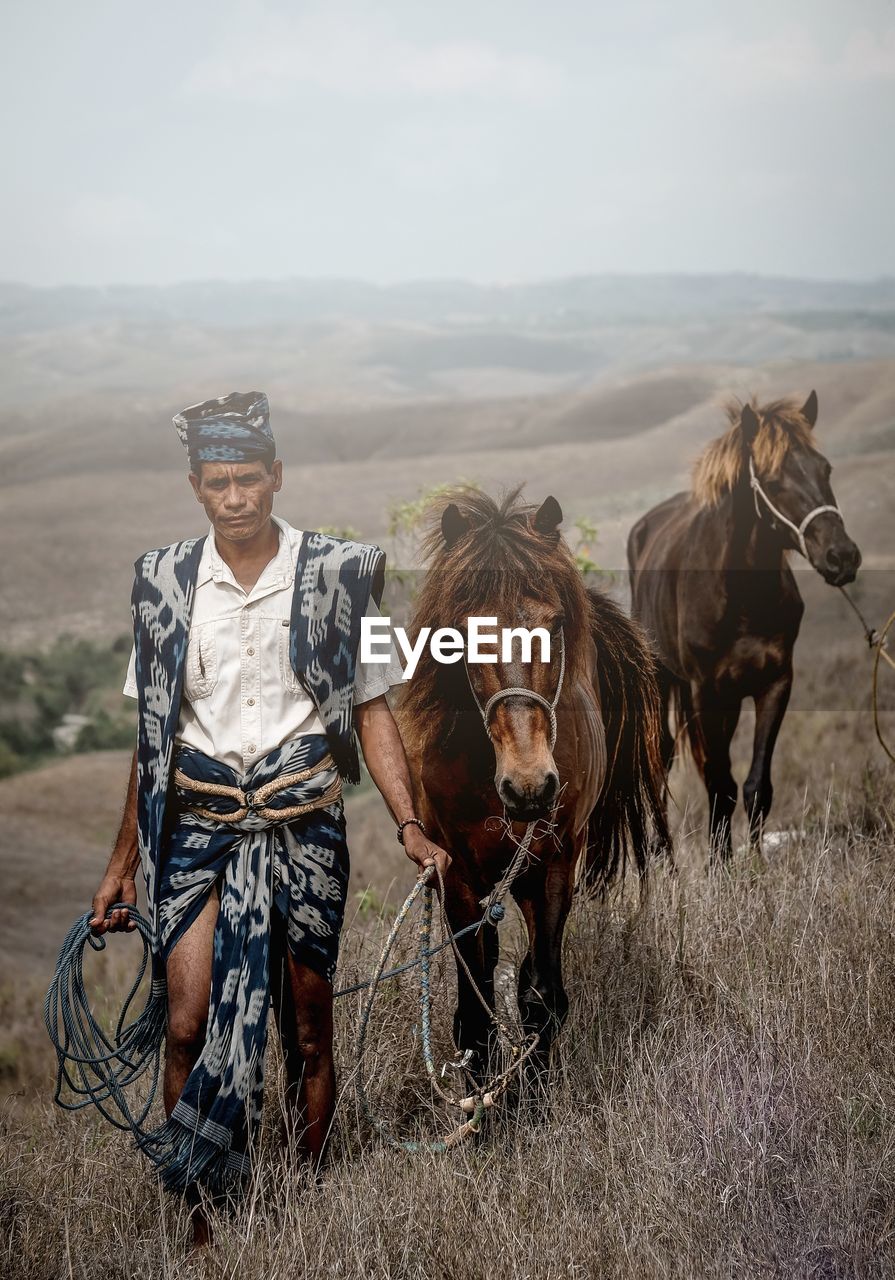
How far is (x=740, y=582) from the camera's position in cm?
517

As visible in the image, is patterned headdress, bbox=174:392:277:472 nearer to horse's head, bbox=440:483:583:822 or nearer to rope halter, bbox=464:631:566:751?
horse's head, bbox=440:483:583:822

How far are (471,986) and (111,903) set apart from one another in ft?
3.58

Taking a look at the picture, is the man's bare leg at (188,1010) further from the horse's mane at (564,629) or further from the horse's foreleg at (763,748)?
the horse's foreleg at (763,748)

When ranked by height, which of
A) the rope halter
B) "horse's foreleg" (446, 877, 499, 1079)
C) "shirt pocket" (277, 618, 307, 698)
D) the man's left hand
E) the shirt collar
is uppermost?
the shirt collar

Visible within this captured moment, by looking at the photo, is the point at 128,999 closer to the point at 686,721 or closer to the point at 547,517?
the point at 547,517

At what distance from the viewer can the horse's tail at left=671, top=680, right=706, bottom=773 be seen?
5.52 m

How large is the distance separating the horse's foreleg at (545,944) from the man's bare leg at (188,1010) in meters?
0.97

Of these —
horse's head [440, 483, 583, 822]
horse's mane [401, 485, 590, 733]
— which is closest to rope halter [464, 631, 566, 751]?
horse's head [440, 483, 583, 822]

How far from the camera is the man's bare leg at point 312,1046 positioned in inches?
111

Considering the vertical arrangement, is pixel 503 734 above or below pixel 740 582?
below

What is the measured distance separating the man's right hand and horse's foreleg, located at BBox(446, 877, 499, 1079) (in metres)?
0.93

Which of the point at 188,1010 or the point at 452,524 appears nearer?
the point at 188,1010

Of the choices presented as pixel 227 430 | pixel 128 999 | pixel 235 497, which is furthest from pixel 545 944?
pixel 227 430

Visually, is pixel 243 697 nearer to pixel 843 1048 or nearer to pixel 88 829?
pixel 843 1048
